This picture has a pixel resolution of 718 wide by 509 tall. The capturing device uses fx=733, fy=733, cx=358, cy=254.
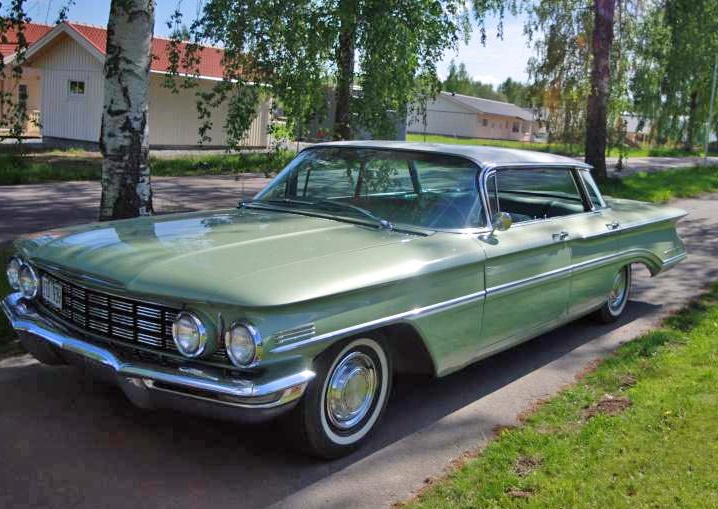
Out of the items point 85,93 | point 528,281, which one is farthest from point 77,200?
point 85,93

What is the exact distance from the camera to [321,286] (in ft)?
11.1

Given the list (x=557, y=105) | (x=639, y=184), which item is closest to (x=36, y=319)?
(x=639, y=184)

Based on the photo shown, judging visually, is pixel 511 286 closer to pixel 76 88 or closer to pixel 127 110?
pixel 127 110

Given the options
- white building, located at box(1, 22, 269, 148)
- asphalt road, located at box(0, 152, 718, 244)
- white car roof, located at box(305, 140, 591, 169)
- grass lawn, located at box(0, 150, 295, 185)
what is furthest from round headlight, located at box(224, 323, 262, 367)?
white building, located at box(1, 22, 269, 148)

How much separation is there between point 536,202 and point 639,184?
568 inches

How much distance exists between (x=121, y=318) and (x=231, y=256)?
602mm

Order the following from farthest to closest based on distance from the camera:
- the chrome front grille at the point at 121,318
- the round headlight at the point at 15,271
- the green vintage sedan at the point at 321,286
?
the round headlight at the point at 15,271 → the chrome front grille at the point at 121,318 → the green vintage sedan at the point at 321,286

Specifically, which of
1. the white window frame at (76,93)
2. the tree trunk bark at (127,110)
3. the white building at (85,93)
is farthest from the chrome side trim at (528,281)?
the white window frame at (76,93)

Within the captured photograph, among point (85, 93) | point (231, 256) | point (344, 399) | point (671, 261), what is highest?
point (85, 93)

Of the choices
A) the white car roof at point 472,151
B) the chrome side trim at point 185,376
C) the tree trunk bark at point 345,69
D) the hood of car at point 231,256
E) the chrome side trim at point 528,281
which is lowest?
the chrome side trim at point 185,376

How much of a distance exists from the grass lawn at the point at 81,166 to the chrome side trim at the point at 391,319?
944cm

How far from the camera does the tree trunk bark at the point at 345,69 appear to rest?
7953mm

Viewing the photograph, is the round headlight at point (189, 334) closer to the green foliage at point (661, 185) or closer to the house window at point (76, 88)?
the green foliage at point (661, 185)

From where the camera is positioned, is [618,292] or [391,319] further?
[618,292]
